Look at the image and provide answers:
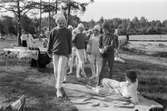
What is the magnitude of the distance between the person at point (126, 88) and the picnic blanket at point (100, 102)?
0.58 ft

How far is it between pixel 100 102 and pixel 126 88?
700mm

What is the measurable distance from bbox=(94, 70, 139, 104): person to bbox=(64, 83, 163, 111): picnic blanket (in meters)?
0.18

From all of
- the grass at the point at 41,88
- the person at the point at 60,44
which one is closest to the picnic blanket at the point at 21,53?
the grass at the point at 41,88

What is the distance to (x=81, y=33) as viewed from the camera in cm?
902

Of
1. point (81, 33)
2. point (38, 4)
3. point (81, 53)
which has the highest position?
point (38, 4)

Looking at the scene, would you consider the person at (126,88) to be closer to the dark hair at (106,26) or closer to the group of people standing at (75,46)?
the group of people standing at (75,46)

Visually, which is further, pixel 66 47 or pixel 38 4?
pixel 38 4

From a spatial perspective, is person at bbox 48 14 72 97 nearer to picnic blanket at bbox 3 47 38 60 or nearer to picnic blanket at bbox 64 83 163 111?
picnic blanket at bbox 64 83 163 111

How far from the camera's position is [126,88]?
6.35 m

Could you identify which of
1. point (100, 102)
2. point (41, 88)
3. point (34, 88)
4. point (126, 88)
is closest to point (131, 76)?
point (126, 88)

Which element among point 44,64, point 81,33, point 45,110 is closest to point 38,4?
point 44,64

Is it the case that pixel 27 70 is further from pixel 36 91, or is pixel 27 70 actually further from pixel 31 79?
pixel 36 91

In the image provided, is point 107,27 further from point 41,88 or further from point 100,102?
point 41,88

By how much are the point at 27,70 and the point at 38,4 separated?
1356 cm
